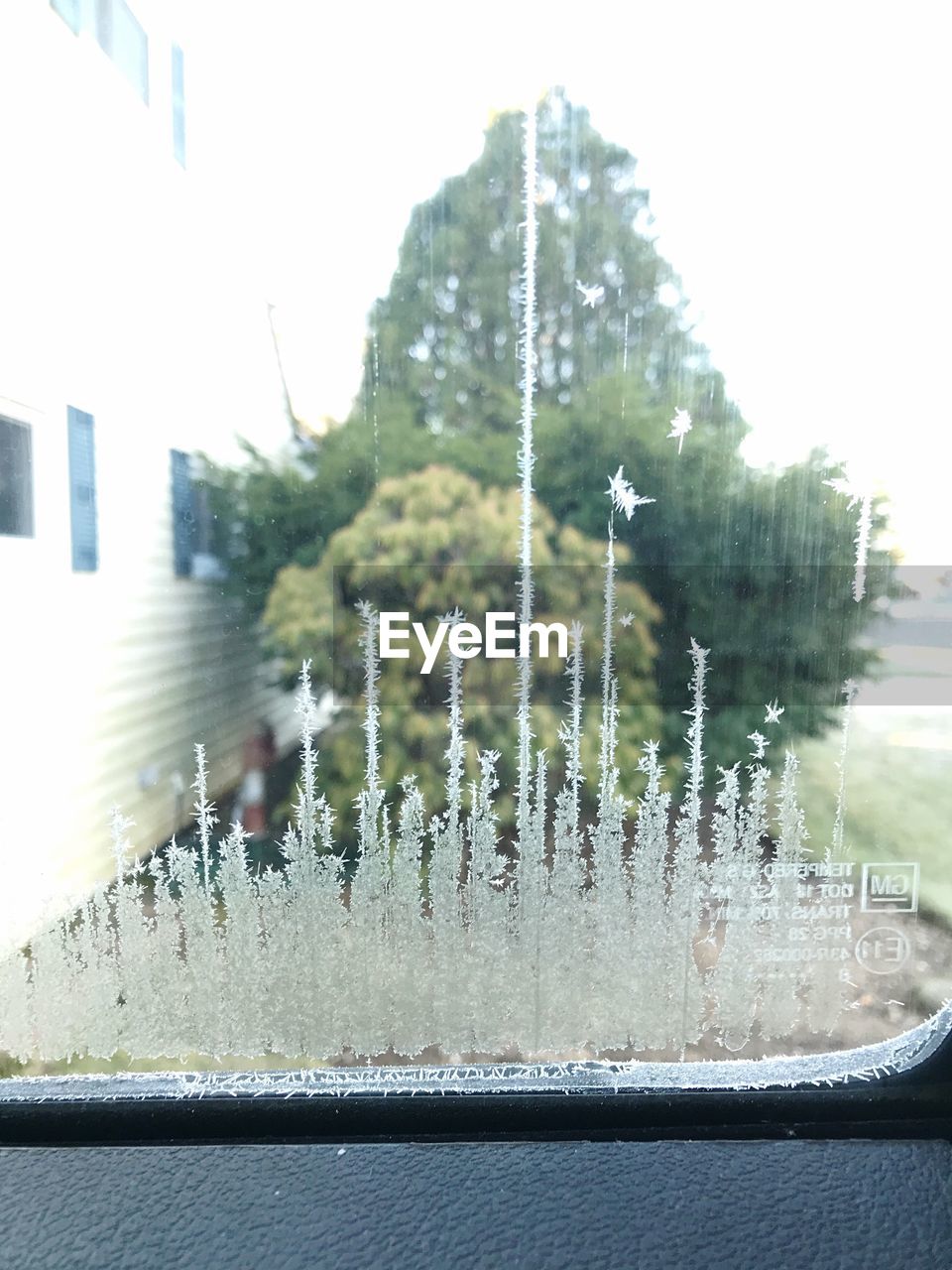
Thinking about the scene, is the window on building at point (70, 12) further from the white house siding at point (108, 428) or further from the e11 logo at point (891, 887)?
the e11 logo at point (891, 887)

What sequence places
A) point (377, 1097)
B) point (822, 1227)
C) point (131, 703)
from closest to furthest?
point (822, 1227), point (377, 1097), point (131, 703)

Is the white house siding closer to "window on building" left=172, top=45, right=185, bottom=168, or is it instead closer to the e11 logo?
"window on building" left=172, top=45, right=185, bottom=168

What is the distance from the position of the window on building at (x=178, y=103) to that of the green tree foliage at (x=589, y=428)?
18.3 inches

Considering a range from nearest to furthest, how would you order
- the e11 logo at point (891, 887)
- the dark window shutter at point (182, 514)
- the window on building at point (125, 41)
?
1. the window on building at point (125, 41)
2. the dark window shutter at point (182, 514)
3. the e11 logo at point (891, 887)

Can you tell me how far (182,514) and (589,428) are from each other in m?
0.84

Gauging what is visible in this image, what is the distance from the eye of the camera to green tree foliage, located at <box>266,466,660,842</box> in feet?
5.64

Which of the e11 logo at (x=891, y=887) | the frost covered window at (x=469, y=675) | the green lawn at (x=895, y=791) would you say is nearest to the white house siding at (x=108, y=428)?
the frost covered window at (x=469, y=675)

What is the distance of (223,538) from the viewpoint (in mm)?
1719

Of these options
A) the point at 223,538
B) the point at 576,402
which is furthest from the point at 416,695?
the point at 576,402

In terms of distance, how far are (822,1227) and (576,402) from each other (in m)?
1.54

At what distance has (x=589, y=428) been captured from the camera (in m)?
1.71

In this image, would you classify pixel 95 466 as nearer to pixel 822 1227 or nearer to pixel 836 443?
pixel 836 443

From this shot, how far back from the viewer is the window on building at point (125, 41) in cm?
161

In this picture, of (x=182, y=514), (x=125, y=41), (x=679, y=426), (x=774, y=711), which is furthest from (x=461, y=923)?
(x=125, y=41)
